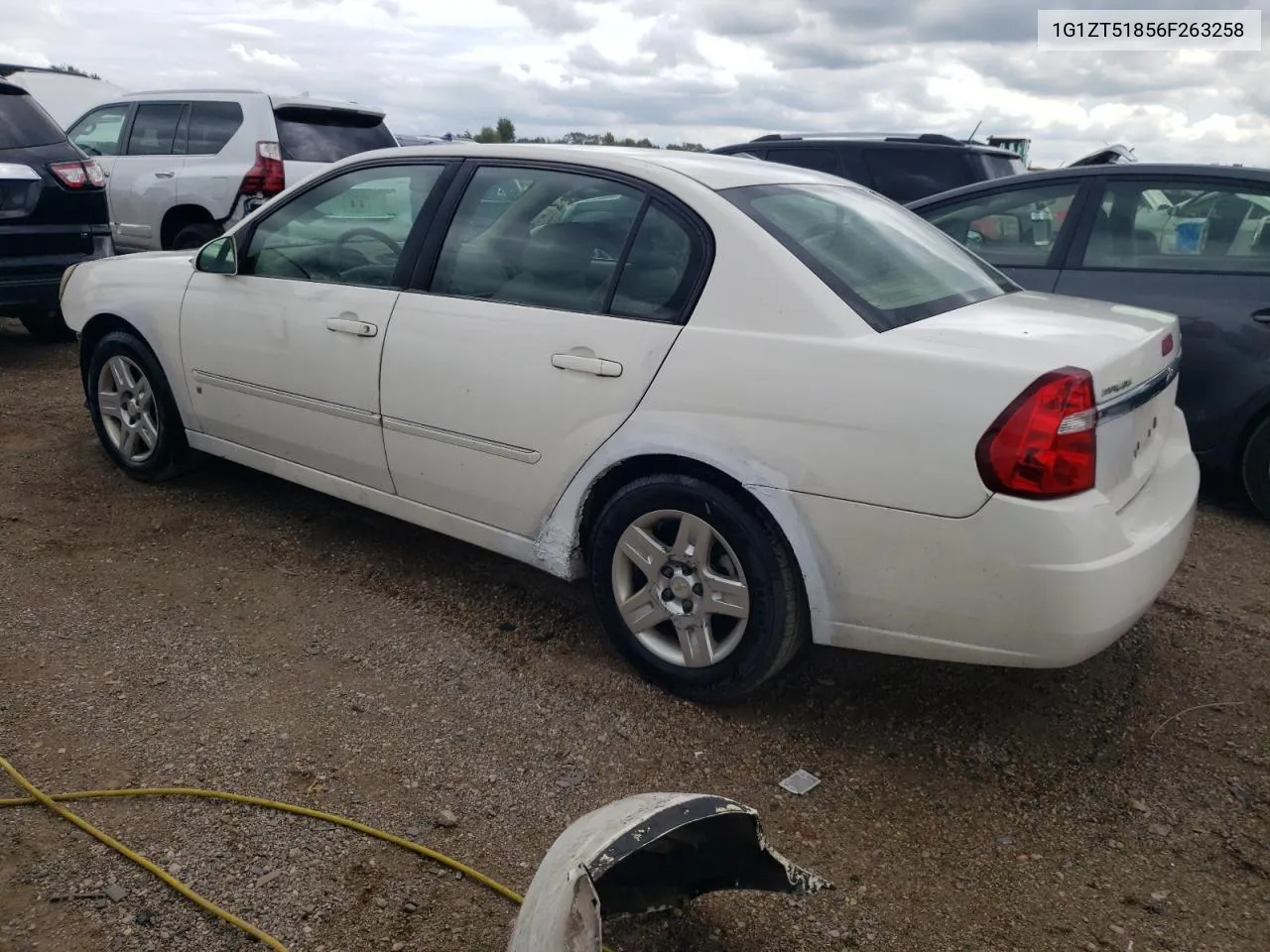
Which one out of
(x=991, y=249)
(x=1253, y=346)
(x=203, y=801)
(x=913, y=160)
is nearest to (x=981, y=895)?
(x=203, y=801)

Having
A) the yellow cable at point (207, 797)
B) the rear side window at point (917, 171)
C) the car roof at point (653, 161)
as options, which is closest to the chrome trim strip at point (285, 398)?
the car roof at point (653, 161)

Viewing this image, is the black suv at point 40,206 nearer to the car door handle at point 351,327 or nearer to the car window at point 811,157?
the car door handle at point 351,327

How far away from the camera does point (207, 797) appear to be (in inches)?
106

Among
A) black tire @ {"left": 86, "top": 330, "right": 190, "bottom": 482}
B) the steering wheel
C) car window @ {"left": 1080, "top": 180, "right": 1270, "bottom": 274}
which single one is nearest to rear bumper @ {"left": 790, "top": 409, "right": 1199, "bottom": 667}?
the steering wheel

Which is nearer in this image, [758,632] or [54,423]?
[758,632]

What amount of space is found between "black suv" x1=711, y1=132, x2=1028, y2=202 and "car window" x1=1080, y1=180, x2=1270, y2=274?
345 centimetres

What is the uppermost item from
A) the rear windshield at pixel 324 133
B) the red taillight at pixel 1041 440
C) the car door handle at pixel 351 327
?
the rear windshield at pixel 324 133

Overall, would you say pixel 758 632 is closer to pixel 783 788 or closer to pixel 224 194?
pixel 783 788

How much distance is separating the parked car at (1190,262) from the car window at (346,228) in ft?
10.2

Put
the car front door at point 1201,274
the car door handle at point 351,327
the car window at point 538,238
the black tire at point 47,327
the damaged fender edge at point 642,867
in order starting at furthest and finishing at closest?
the black tire at point 47,327
the car front door at point 1201,274
the car door handle at point 351,327
the car window at point 538,238
the damaged fender edge at point 642,867

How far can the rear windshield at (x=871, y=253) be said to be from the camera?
3.01 meters

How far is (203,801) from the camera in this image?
2682mm

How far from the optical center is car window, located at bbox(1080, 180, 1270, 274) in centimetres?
481

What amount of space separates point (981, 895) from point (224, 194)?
856 centimetres
